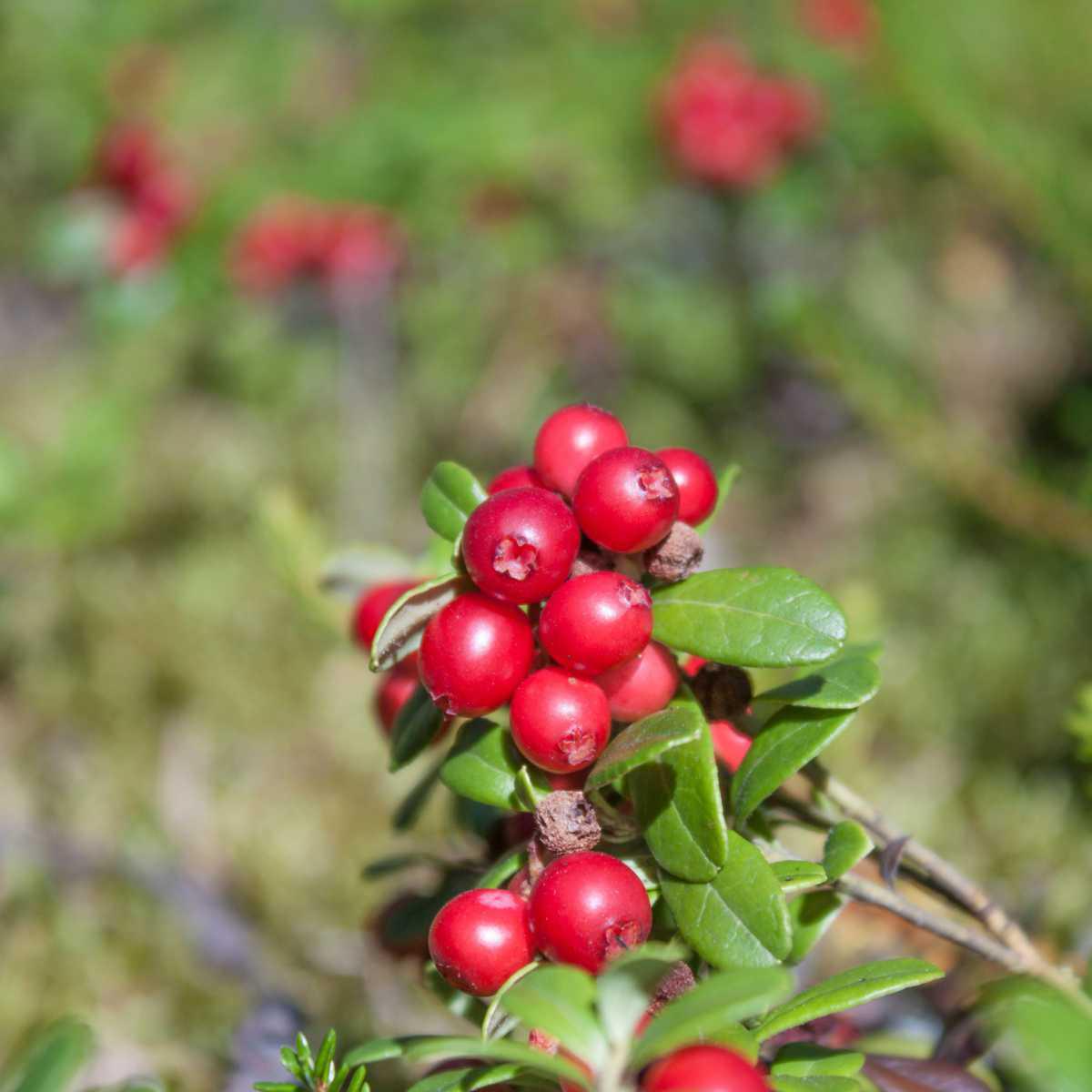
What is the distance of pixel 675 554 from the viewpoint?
69 cm

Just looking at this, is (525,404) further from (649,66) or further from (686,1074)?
(686,1074)

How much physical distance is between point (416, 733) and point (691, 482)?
24cm

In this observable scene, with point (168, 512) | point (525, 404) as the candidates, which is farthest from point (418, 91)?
point (168, 512)

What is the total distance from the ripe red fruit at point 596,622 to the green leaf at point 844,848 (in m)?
0.17

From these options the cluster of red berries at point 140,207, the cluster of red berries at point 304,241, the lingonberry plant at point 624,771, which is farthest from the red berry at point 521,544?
the cluster of red berries at point 304,241

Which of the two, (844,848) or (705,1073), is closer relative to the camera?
(705,1073)

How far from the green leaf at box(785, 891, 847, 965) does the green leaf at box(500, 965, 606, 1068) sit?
225 millimetres

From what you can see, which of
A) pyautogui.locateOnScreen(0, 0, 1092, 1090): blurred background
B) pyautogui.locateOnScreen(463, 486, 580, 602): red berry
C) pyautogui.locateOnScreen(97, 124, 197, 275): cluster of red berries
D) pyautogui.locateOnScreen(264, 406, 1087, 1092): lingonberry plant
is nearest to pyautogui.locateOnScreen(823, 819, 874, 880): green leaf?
pyautogui.locateOnScreen(264, 406, 1087, 1092): lingonberry plant

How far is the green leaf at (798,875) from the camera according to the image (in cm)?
63

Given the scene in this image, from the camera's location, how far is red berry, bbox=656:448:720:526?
72cm

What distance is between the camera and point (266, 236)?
259 cm

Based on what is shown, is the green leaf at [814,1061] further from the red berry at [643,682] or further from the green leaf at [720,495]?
the green leaf at [720,495]

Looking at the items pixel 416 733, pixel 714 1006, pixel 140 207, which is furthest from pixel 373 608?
pixel 140 207

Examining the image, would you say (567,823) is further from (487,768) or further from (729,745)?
(729,745)
